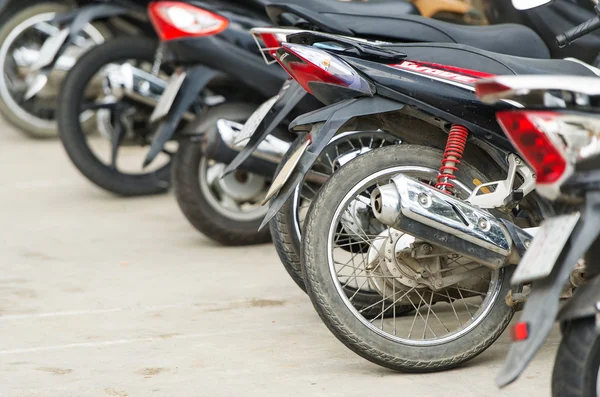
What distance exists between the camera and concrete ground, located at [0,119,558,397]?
151 inches

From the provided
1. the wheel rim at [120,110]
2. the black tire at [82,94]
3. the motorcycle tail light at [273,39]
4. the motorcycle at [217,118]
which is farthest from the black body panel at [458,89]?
the black tire at [82,94]

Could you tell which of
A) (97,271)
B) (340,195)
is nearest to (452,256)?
(340,195)

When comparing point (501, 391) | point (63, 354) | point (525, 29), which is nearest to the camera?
point (501, 391)

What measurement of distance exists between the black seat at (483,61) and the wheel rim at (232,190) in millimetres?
2038

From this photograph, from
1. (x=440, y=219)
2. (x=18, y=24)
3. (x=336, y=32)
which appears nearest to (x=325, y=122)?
(x=440, y=219)

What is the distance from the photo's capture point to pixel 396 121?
13.4 ft

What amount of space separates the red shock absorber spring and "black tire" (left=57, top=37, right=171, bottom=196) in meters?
3.50

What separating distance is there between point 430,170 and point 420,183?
0.90ft

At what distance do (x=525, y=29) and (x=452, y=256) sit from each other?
1.17 m

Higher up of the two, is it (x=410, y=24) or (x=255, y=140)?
(x=410, y=24)

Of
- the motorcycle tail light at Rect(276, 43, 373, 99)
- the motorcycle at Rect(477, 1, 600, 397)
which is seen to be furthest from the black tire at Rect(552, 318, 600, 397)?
the motorcycle tail light at Rect(276, 43, 373, 99)

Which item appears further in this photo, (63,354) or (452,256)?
(63,354)

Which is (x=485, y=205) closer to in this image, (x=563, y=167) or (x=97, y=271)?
(x=563, y=167)

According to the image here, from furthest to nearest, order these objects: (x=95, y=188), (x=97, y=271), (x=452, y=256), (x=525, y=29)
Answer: (x=95, y=188) < (x=97, y=271) < (x=525, y=29) < (x=452, y=256)
